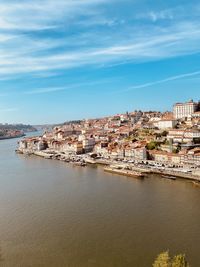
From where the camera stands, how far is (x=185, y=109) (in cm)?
3362

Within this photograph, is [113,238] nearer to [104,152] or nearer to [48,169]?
[48,169]

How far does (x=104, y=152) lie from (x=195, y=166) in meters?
8.70

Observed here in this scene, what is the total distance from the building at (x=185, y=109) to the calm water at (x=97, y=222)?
18981 mm

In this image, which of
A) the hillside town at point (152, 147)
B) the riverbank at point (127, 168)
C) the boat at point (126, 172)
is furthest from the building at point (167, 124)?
the boat at point (126, 172)

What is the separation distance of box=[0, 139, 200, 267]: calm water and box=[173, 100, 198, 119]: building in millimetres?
18981

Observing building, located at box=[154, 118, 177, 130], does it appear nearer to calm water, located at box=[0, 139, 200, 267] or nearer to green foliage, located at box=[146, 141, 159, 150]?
green foliage, located at box=[146, 141, 159, 150]

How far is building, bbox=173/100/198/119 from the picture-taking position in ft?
108

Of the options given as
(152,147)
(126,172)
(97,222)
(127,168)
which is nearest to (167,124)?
(152,147)

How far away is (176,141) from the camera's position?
22109 millimetres

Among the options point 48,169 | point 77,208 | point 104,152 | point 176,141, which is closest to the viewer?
point 77,208

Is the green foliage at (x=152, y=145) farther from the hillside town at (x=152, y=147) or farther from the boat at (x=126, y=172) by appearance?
the boat at (x=126, y=172)

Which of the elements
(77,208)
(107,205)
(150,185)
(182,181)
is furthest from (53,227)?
(182,181)

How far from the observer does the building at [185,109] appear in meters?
33.1

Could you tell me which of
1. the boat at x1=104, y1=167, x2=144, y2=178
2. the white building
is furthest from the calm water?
the white building
